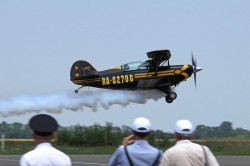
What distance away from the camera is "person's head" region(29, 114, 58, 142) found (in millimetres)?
5172

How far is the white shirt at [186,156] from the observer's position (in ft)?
21.1

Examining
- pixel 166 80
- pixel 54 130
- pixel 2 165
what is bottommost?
pixel 2 165

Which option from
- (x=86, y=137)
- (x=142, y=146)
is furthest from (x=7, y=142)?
(x=142, y=146)

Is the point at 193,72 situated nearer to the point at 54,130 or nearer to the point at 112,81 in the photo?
the point at 112,81

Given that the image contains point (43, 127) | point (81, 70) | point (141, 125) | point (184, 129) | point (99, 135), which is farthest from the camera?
point (81, 70)

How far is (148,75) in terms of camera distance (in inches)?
1583

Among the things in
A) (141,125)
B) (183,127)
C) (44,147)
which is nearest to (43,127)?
(44,147)

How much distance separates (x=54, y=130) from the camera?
17.1 feet

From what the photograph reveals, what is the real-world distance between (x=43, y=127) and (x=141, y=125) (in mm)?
1435

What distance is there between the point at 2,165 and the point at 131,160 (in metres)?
14.7

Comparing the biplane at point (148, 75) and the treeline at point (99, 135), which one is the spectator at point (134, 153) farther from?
the biplane at point (148, 75)

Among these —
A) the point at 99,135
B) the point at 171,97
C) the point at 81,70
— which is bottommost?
the point at 99,135

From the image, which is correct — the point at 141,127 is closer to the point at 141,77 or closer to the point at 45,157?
the point at 45,157

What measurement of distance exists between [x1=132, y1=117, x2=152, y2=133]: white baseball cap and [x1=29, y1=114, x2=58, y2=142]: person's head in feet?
4.22
